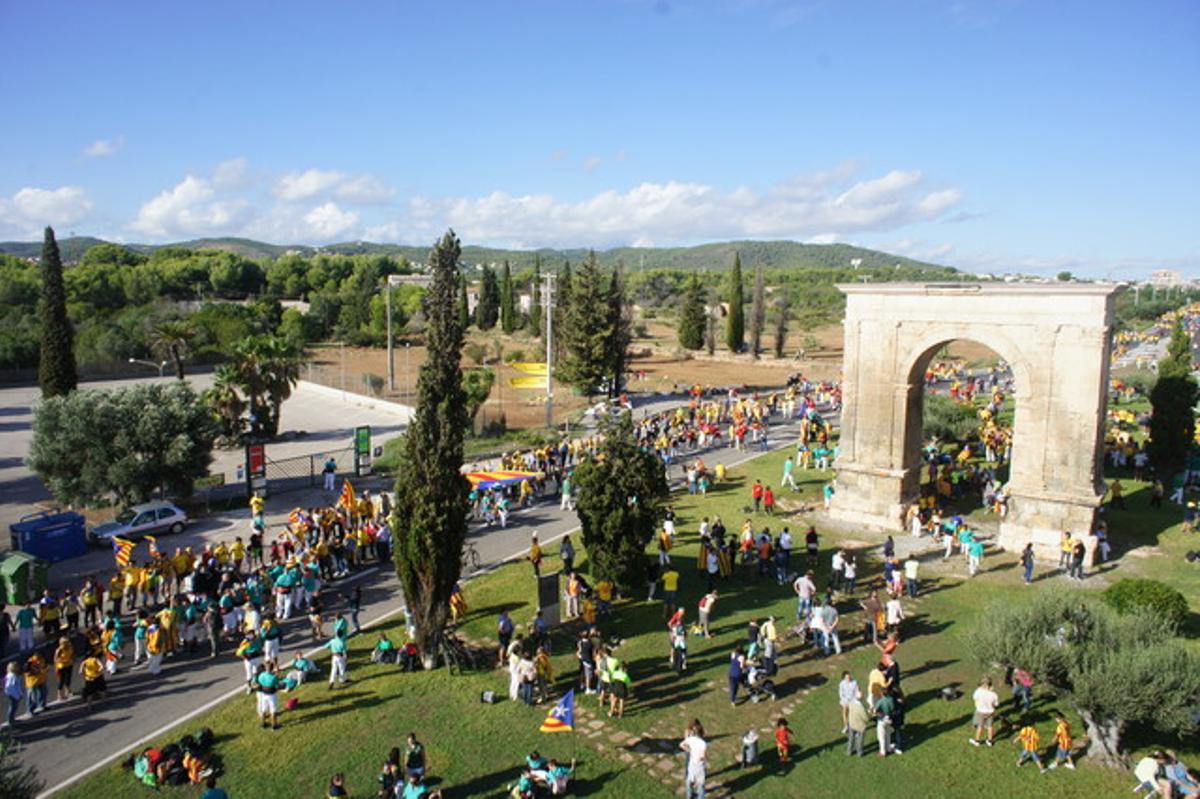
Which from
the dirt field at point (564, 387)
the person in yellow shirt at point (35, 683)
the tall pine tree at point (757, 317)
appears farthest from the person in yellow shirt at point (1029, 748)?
the tall pine tree at point (757, 317)

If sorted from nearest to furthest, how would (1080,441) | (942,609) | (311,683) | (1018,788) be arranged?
(1018,788) → (311,683) → (942,609) → (1080,441)

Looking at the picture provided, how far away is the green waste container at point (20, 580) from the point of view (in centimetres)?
1880

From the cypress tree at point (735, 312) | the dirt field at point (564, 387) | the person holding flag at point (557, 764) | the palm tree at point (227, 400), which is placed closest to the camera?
the person holding flag at point (557, 764)

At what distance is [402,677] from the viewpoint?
51.7 ft

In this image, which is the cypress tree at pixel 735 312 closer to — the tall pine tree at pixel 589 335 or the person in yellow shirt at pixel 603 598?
the tall pine tree at pixel 589 335

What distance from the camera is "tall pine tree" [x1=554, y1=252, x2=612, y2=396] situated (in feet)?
164

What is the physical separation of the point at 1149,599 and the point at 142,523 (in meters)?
25.3

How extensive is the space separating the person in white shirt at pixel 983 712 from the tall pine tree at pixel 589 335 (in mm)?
37634

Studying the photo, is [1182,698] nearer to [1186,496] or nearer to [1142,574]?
[1142,574]

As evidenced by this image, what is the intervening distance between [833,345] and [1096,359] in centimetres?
6694

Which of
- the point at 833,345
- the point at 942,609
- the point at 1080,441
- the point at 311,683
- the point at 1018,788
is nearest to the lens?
the point at 1018,788

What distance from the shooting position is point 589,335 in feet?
166

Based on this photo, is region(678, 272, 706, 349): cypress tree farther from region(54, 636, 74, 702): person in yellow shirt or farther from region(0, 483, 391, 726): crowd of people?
region(54, 636, 74, 702): person in yellow shirt

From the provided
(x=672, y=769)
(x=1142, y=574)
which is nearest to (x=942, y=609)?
(x=1142, y=574)
